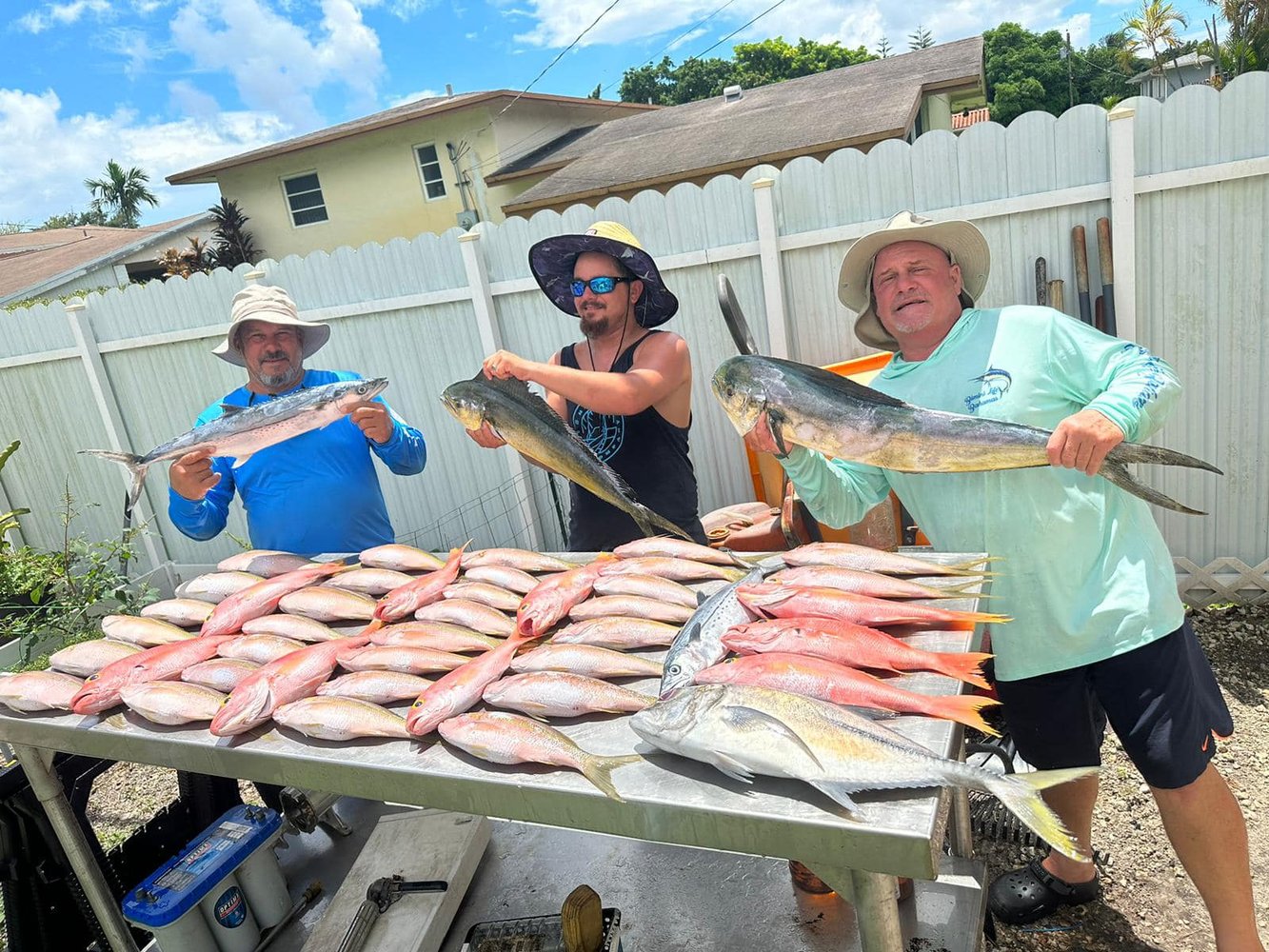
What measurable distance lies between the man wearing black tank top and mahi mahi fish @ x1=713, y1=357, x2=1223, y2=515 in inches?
29.7

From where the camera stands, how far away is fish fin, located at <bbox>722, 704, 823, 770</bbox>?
4.80 feet

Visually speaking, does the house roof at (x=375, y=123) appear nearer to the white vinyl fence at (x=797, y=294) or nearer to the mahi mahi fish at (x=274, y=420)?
the white vinyl fence at (x=797, y=294)

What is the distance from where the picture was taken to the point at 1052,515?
2416 mm

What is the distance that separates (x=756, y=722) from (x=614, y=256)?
2.19 m

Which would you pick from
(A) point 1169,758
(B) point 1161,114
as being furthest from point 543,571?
(B) point 1161,114

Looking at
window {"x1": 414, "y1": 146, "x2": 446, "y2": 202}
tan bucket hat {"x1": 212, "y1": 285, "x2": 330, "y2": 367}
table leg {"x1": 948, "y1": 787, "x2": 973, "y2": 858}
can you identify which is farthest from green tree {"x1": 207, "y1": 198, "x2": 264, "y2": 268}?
table leg {"x1": 948, "y1": 787, "x2": 973, "y2": 858}

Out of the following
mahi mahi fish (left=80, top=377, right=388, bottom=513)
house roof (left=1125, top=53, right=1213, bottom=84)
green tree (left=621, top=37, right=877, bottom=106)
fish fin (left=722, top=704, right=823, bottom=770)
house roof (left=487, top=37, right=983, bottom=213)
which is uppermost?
green tree (left=621, top=37, right=877, bottom=106)

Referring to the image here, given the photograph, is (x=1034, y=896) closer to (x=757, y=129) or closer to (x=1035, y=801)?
(x=1035, y=801)

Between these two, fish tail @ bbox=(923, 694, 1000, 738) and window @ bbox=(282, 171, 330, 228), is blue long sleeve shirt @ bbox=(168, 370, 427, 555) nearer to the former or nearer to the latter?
fish tail @ bbox=(923, 694, 1000, 738)

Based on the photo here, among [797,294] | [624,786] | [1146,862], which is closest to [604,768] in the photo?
[624,786]

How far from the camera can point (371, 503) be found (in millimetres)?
3975

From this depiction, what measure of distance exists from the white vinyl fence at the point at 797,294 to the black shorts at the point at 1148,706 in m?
3.22

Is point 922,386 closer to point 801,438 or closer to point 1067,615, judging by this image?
point 801,438

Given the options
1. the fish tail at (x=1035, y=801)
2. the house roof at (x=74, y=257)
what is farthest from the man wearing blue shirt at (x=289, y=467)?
the house roof at (x=74, y=257)
